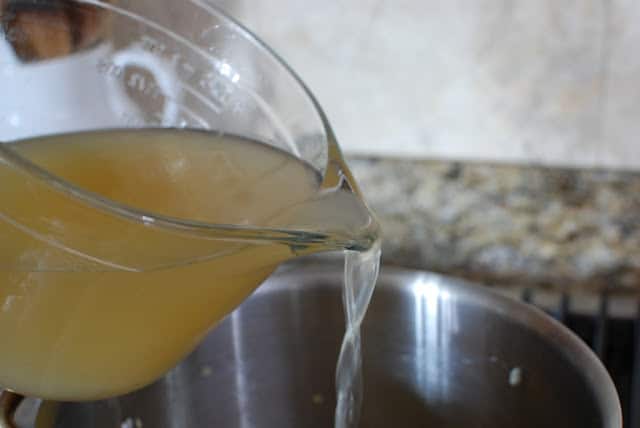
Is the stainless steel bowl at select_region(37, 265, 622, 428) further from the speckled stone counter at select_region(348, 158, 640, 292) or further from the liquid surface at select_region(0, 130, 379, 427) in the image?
the speckled stone counter at select_region(348, 158, 640, 292)

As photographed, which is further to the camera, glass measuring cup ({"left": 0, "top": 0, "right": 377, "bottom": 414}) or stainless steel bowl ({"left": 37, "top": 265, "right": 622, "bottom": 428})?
stainless steel bowl ({"left": 37, "top": 265, "right": 622, "bottom": 428})

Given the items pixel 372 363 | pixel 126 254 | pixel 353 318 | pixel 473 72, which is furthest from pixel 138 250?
pixel 473 72

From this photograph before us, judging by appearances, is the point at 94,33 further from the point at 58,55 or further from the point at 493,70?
the point at 493,70

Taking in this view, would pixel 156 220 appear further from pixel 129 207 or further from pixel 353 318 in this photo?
pixel 353 318

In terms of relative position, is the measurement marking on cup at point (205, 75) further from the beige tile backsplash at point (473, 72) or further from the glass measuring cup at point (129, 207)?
the beige tile backsplash at point (473, 72)

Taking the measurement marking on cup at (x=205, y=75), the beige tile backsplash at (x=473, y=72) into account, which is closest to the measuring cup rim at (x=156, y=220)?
the measurement marking on cup at (x=205, y=75)

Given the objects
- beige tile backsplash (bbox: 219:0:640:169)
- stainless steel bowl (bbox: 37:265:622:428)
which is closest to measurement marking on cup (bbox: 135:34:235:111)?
stainless steel bowl (bbox: 37:265:622:428)

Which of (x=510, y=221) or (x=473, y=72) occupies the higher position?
(x=473, y=72)
